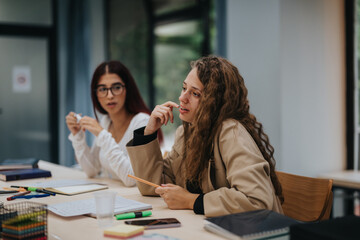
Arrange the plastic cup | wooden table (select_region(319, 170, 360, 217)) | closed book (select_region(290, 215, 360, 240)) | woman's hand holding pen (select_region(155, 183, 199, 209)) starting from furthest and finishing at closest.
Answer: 1. wooden table (select_region(319, 170, 360, 217))
2. woman's hand holding pen (select_region(155, 183, 199, 209))
3. the plastic cup
4. closed book (select_region(290, 215, 360, 240))

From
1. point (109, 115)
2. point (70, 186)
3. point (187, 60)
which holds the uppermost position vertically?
point (187, 60)

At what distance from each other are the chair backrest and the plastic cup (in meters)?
0.87

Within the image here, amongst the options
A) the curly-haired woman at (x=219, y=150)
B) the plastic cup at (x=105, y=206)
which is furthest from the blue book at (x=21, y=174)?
the plastic cup at (x=105, y=206)

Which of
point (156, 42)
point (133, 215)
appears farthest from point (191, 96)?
point (156, 42)

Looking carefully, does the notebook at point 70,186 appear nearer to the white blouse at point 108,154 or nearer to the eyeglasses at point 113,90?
the white blouse at point 108,154

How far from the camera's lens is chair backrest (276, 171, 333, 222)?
65.7 inches

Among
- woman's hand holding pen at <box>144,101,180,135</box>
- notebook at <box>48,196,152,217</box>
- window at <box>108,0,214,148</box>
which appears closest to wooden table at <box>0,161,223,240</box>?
notebook at <box>48,196,152,217</box>

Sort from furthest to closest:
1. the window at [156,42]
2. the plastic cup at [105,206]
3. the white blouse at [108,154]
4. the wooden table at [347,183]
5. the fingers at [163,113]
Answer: the window at [156,42] → the wooden table at [347,183] → the white blouse at [108,154] → the fingers at [163,113] → the plastic cup at [105,206]

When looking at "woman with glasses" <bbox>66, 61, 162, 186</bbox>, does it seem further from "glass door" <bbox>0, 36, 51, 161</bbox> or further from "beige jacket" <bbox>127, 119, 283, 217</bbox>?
"glass door" <bbox>0, 36, 51, 161</bbox>

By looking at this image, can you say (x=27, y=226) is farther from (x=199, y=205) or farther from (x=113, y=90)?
(x=113, y=90)

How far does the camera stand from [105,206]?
1.25 m

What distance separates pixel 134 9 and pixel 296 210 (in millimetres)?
4715

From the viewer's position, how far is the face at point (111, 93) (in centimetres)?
249

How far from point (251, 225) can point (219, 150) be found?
1.56 feet
